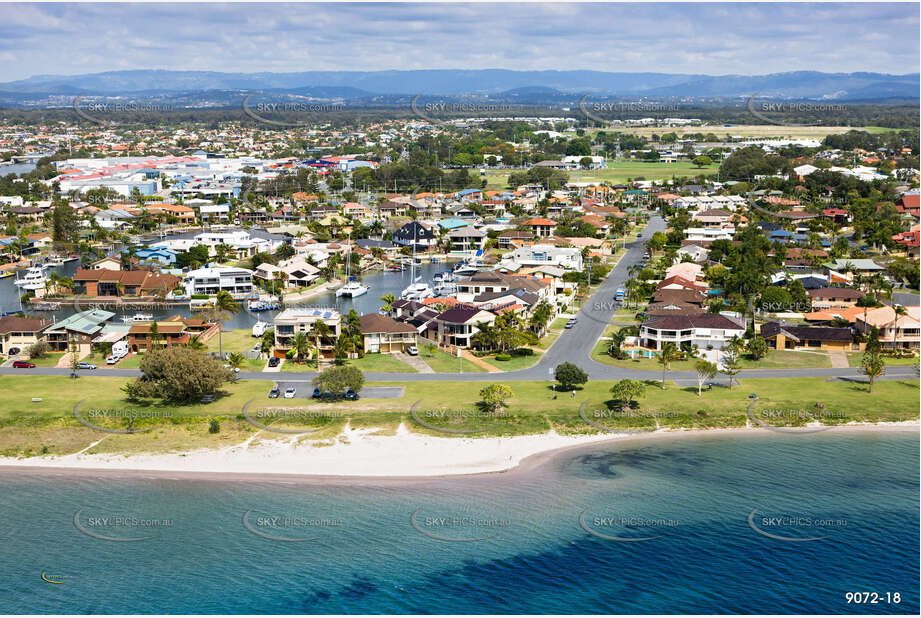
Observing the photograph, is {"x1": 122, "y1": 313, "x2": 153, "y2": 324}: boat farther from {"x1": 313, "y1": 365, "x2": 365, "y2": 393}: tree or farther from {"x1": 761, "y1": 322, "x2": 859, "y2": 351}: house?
{"x1": 761, "y1": 322, "x2": 859, "y2": 351}: house

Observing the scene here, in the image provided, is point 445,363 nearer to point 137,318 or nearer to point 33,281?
point 137,318

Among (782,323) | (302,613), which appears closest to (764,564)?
(302,613)

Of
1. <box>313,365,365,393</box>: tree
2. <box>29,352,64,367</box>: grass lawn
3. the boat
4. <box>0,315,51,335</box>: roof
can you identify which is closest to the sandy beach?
<box>313,365,365,393</box>: tree

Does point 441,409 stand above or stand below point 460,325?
below

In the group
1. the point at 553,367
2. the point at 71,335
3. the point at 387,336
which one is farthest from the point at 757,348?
the point at 71,335

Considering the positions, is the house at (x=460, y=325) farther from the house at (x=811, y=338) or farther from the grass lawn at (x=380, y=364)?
the house at (x=811, y=338)

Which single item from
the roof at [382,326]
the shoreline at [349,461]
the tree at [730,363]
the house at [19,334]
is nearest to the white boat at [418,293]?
the roof at [382,326]

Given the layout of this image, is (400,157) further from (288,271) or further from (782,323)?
(782,323)
